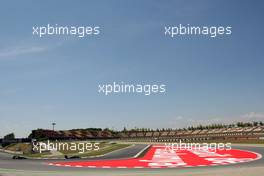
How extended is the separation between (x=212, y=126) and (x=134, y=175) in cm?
17276

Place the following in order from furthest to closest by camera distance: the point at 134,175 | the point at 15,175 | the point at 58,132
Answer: the point at 58,132 < the point at 15,175 < the point at 134,175

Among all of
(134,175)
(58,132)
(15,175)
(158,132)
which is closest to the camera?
(134,175)

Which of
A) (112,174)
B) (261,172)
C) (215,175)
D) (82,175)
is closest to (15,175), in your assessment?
(82,175)

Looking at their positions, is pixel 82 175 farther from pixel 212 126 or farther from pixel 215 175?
pixel 212 126

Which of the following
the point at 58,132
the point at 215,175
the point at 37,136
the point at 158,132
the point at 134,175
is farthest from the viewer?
the point at 158,132

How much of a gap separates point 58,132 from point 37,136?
25.1 m

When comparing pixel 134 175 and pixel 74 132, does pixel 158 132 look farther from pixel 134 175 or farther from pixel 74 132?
pixel 134 175

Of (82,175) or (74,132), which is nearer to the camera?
(82,175)

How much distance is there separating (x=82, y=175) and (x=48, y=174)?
2.07 meters

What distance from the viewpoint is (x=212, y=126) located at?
187250 mm

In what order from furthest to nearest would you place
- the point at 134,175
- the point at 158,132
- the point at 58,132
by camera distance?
the point at 158,132 < the point at 58,132 < the point at 134,175

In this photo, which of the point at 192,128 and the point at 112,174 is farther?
the point at 192,128

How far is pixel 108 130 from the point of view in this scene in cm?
19300

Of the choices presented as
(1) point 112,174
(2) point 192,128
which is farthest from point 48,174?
(2) point 192,128
